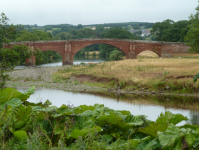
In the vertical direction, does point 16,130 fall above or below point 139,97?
above

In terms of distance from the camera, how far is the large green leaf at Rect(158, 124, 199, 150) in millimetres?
1760

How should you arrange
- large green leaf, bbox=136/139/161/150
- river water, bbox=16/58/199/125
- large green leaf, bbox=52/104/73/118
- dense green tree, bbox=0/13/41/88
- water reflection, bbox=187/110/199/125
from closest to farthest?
A: 1. large green leaf, bbox=136/139/161/150
2. large green leaf, bbox=52/104/73/118
3. dense green tree, bbox=0/13/41/88
4. water reflection, bbox=187/110/199/125
5. river water, bbox=16/58/199/125

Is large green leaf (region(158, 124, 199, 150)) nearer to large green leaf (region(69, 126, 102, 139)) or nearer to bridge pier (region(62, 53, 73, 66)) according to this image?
large green leaf (region(69, 126, 102, 139))

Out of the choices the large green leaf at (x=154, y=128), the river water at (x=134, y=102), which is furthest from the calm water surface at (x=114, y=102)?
the large green leaf at (x=154, y=128)

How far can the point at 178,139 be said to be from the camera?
1.79m

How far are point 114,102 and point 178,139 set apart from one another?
462 inches

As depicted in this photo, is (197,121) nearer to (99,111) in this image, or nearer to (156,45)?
(99,111)

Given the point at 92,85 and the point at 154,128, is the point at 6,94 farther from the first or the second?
the point at 92,85

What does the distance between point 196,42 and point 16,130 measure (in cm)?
2266

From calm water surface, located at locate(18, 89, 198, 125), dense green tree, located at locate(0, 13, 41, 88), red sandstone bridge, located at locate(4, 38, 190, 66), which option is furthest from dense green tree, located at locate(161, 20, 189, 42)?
dense green tree, located at locate(0, 13, 41, 88)

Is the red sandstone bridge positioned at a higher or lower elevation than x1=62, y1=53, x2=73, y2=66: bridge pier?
higher

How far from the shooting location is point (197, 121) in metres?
9.74

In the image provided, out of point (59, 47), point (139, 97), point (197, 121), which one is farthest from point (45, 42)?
point (197, 121)

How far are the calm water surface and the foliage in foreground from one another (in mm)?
8440
